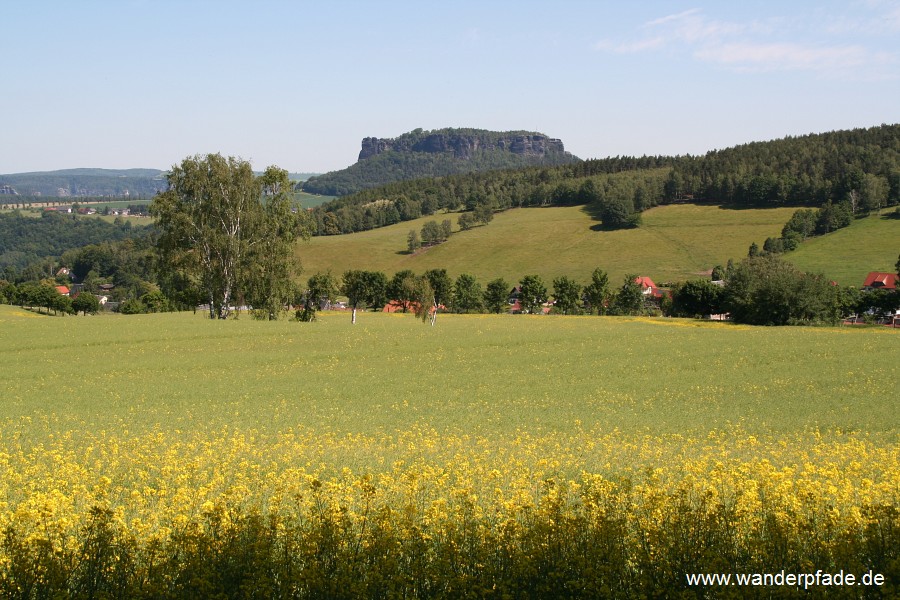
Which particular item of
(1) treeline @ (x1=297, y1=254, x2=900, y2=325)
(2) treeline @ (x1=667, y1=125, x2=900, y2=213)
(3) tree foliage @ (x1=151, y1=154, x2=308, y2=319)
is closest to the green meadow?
(3) tree foliage @ (x1=151, y1=154, x2=308, y2=319)

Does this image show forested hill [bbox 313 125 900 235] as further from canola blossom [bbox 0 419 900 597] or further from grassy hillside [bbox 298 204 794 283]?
canola blossom [bbox 0 419 900 597]

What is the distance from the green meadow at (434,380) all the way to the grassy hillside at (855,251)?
244ft

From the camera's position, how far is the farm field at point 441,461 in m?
8.37

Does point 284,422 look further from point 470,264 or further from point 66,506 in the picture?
A: point 470,264

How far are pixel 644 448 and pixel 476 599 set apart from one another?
10825 mm

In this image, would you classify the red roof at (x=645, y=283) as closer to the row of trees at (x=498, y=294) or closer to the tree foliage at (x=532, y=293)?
the row of trees at (x=498, y=294)

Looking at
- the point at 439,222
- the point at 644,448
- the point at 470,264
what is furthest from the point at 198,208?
the point at 439,222

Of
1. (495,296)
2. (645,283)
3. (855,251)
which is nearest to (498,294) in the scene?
(495,296)

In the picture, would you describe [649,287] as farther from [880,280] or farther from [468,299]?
[880,280]

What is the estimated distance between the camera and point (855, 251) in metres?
126

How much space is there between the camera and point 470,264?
147 meters

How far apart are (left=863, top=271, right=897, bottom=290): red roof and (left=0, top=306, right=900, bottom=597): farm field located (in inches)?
2902

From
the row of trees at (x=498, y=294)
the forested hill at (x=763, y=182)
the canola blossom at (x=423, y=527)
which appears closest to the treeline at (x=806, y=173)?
the forested hill at (x=763, y=182)

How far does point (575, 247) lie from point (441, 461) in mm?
139173
